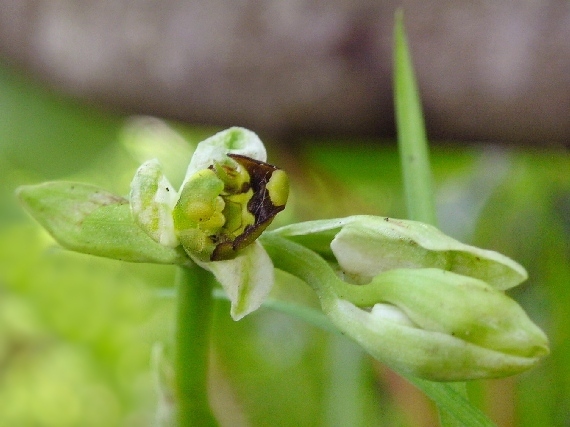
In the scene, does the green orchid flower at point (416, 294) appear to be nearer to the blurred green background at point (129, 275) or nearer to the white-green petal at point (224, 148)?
the white-green petal at point (224, 148)

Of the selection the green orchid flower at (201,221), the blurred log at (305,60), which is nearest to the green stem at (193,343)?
the green orchid flower at (201,221)

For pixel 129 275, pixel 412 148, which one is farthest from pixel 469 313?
pixel 129 275

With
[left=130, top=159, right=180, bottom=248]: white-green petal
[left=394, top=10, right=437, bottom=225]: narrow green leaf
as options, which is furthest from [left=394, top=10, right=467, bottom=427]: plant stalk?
[left=130, top=159, right=180, bottom=248]: white-green petal

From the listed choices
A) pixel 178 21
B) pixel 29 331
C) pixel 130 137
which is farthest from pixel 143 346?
pixel 178 21

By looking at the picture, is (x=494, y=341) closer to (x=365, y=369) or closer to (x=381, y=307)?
(x=381, y=307)

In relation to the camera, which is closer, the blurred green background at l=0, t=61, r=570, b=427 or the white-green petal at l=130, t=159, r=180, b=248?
the white-green petal at l=130, t=159, r=180, b=248

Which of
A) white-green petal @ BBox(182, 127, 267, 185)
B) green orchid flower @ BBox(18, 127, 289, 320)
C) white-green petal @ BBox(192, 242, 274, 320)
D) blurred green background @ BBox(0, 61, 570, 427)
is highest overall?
white-green petal @ BBox(182, 127, 267, 185)

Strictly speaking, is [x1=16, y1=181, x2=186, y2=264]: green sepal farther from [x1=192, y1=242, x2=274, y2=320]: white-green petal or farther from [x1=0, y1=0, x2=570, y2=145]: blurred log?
[x1=0, y1=0, x2=570, y2=145]: blurred log

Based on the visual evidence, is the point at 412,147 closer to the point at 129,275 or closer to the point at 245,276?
the point at 245,276
